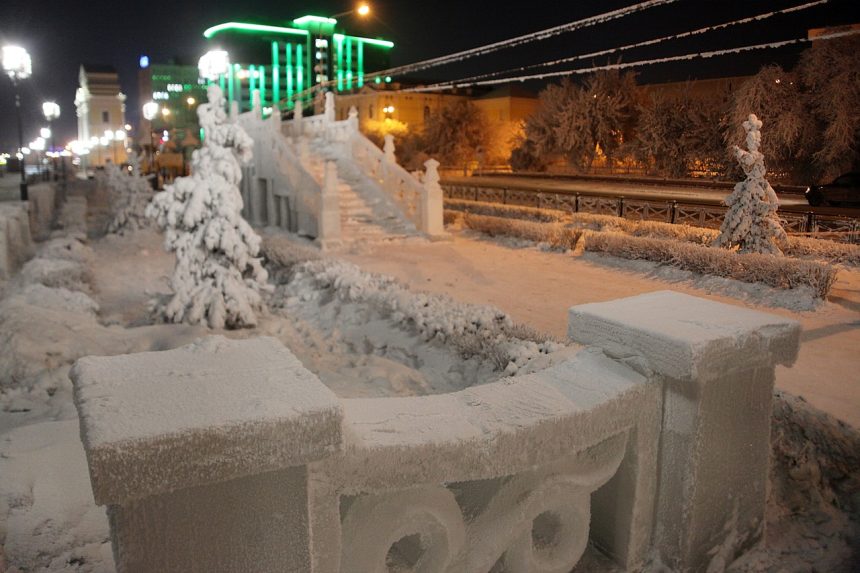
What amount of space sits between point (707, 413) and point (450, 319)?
7.13 meters

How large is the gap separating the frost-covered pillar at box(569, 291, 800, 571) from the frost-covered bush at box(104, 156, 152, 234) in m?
23.5

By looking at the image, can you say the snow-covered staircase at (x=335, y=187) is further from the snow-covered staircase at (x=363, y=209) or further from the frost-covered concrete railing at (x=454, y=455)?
the frost-covered concrete railing at (x=454, y=455)

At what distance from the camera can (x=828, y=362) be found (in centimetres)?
823

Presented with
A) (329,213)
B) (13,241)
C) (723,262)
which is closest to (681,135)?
(329,213)

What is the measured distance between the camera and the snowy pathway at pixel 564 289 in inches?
298

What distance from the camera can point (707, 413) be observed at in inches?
136

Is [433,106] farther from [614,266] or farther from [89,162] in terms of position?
[89,162]

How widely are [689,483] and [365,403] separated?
1.70m

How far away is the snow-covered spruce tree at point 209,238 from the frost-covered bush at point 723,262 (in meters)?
8.17

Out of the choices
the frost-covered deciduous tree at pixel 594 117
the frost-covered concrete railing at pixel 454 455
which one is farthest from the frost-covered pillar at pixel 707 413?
the frost-covered deciduous tree at pixel 594 117

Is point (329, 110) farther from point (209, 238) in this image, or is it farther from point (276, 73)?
point (276, 73)

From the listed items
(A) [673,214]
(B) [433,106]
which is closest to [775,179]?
(A) [673,214]

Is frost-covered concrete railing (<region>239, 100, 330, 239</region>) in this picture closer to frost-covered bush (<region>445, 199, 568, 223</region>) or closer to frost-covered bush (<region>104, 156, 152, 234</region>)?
frost-covered bush (<region>104, 156, 152, 234</region>)

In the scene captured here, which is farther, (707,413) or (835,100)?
(835,100)
